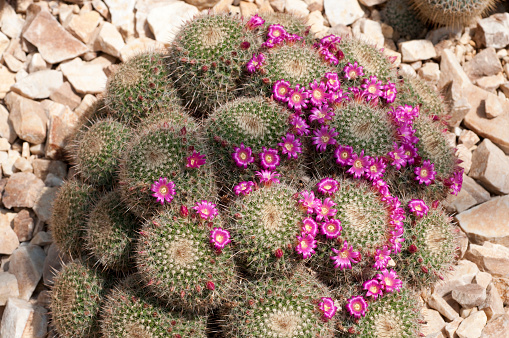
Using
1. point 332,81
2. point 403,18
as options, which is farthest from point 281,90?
point 403,18

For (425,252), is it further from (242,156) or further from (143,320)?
(143,320)

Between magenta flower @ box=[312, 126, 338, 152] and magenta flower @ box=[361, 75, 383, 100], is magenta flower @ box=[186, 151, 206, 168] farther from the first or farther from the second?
magenta flower @ box=[361, 75, 383, 100]

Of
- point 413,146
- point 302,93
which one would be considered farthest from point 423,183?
point 302,93

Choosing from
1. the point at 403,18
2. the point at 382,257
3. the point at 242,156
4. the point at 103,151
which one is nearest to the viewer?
the point at 382,257

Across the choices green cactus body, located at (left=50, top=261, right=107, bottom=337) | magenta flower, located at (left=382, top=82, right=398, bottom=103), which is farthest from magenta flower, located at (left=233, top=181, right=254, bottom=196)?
magenta flower, located at (left=382, top=82, right=398, bottom=103)

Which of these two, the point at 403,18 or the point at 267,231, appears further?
the point at 403,18

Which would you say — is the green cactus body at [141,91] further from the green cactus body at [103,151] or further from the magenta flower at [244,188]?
the magenta flower at [244,188]
